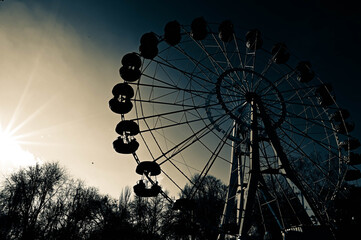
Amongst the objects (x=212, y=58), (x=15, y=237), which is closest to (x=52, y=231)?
(x=15, y=237)

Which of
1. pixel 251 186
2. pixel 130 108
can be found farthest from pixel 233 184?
pixel 130 108

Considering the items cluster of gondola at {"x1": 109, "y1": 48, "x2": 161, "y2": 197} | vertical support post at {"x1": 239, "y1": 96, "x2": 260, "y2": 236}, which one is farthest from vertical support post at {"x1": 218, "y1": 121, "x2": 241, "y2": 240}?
cluster of gondola at {"x1": 109, "y1": 48, "x2": 161, "y2": 197}

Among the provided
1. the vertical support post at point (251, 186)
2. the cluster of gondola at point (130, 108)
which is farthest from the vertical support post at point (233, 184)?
the cluster of gondola at point (130, 108)

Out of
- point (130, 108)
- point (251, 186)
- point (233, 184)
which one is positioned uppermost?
point (130, 108)

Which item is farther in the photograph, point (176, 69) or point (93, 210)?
point (93, 210)

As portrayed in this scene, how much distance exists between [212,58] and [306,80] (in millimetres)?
6668

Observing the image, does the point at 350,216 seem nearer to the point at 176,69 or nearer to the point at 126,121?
the point at 176,69

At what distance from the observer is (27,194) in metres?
21.1

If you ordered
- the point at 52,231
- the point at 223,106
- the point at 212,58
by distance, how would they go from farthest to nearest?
the point at 52,231 < the point at 212,58 < the point at 223,106

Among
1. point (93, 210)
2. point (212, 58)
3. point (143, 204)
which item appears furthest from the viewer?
point (143, 204)

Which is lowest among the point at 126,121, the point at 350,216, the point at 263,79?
the point at 350,216

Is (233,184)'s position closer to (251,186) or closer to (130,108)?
(251,186)

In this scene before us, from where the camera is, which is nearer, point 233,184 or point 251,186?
point 251,186

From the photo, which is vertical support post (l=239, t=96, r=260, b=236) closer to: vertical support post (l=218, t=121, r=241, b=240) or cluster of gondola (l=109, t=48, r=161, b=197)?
vertical support post (l=218, t=121, r=241, b=240)
